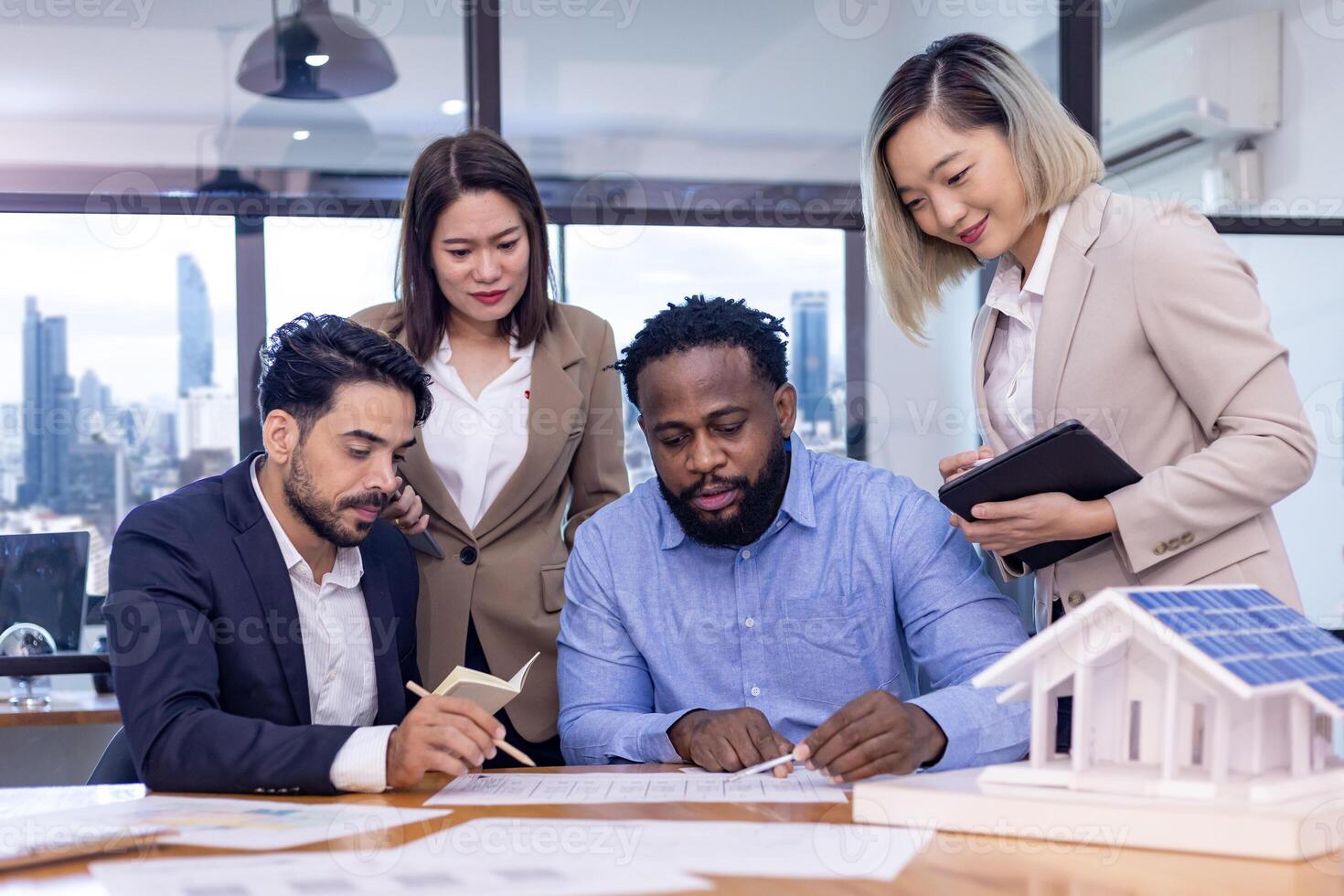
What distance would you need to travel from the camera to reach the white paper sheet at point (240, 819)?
1.47 m

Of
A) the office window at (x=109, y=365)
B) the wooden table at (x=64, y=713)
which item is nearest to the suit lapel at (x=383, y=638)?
the wooden table at (x=64, y=713)

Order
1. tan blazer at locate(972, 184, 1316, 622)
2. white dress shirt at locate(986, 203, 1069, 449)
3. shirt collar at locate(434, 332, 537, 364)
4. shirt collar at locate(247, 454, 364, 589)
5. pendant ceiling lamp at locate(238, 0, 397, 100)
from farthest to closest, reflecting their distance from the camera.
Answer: pendant ceiling lamp at locate(238, 0, 397, 100) < shirt collar at locate(434, 332, 537, 364) < shirt collar at locate(247, 454, 364, 589) < white dress shirt at locate(986, 203, 1069, 449) < tan blazer at locate(972, 184, 1316, 622)

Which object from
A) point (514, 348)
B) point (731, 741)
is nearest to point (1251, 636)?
point (731, 741)

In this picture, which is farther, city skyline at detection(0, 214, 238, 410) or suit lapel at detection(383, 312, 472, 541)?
city skyline at detection(0, 214, 238, 410)

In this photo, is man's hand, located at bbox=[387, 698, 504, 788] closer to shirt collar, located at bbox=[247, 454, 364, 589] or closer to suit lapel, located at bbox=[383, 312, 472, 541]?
shirt collar, located at bbox=[247, 454, 364, 589]

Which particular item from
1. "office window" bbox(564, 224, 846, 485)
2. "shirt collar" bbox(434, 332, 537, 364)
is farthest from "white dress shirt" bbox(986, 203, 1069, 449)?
"office window" bbox(564, 224, 846, 485)

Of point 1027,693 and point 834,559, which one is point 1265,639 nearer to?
point 1027,693

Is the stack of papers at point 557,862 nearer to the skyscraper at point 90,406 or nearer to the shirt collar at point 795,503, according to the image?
the shirt collar at point 795,503

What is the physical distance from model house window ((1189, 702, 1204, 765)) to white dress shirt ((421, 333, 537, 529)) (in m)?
1.51

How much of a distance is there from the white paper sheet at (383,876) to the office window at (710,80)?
3.01 meters

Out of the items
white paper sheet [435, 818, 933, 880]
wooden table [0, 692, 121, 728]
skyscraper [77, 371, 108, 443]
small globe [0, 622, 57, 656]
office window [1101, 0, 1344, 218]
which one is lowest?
wooden table [0, 692, 121, 728]

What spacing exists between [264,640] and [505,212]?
1005 mm

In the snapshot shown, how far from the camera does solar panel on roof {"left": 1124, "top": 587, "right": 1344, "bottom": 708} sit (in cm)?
140

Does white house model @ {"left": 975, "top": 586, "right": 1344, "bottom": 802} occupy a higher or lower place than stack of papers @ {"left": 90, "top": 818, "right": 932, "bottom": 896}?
higher
